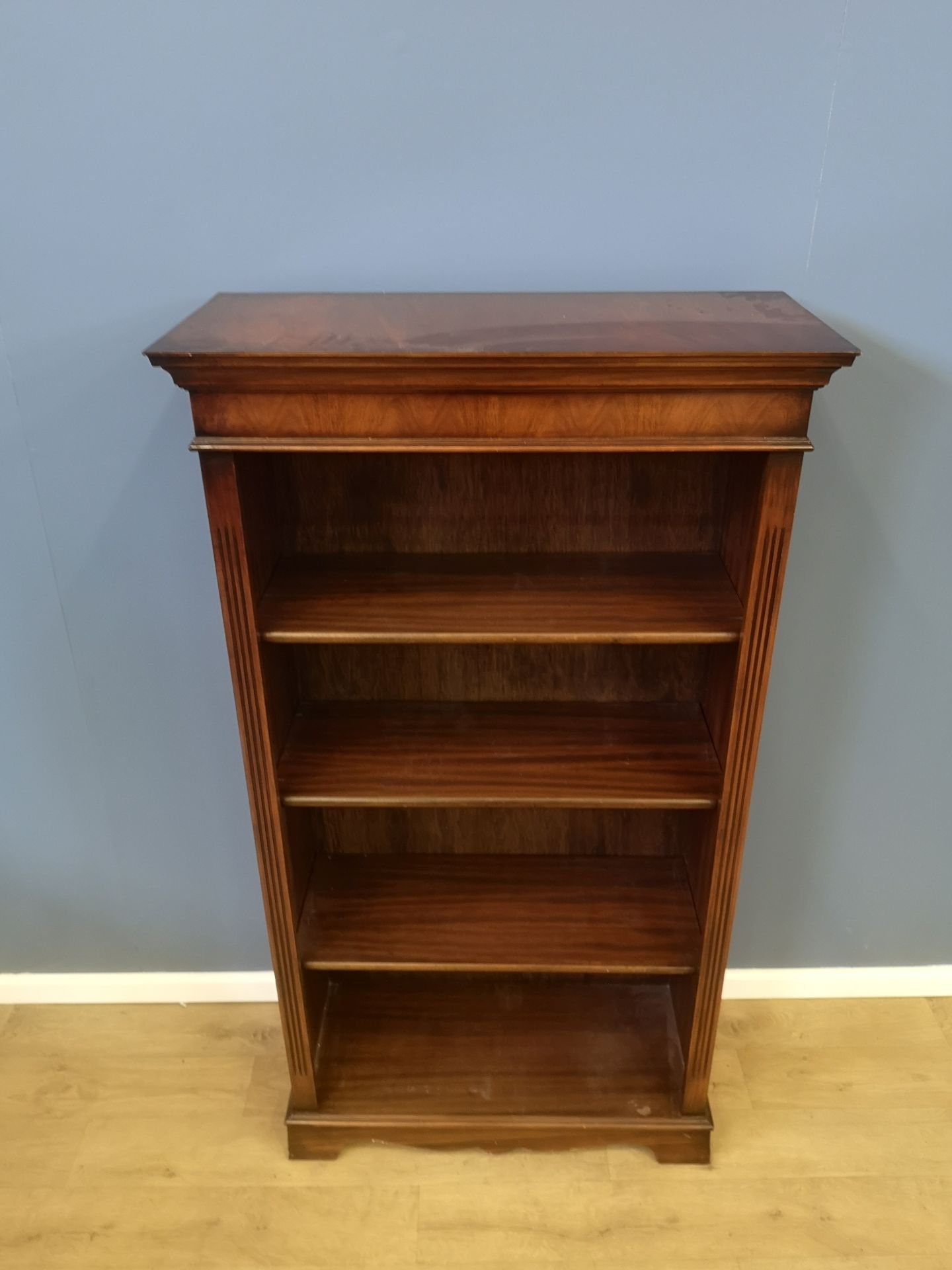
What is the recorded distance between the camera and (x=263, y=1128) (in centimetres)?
142

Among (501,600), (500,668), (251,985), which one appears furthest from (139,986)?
(501,600)

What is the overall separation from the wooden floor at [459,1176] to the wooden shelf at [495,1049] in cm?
9

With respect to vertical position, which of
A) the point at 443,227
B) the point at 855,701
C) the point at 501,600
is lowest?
the point at 855,701

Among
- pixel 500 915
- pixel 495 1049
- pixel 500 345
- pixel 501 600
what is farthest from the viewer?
pixel 495 1049

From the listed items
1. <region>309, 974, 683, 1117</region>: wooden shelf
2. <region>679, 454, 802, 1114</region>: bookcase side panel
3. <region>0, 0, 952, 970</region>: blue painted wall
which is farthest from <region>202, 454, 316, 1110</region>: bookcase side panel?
<region>679, 454, 802, 1114</region>: bookcase side panel

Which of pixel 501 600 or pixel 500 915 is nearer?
pixel 501 600

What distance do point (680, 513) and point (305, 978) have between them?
0.82m

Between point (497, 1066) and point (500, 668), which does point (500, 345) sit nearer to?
point (500, 668)

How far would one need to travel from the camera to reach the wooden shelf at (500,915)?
1.26 m

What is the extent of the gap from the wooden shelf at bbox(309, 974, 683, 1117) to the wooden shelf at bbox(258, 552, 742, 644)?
2.44 ft

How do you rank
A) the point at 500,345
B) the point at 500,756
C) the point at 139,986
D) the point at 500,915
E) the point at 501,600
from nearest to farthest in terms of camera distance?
the point at 500,345 → the point at 501,600 → the point at 500,756 → the point at 500,915 → the point at 139,986

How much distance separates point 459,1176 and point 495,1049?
7.0 inches

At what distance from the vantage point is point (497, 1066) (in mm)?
1409

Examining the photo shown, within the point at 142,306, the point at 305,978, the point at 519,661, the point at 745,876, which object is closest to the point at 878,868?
the point at 745,876
